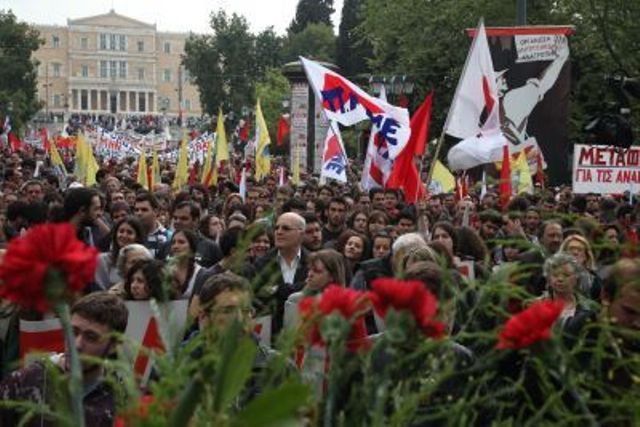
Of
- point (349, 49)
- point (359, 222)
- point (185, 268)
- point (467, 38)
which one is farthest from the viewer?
point (349, 49)

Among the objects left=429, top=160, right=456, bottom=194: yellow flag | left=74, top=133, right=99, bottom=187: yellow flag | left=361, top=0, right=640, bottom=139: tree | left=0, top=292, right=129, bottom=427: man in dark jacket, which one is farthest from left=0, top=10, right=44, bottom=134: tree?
left=0, top=292, right=129, bottom=427: man in dark jacket

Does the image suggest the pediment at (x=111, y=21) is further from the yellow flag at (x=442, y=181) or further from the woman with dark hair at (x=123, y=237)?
the woman with dark hair at (x=123, y=237)

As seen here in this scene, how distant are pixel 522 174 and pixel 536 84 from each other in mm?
1405

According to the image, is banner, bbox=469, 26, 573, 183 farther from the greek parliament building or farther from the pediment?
the pediment

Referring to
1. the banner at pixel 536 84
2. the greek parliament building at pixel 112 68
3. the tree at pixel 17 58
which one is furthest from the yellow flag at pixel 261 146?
the greek parliament building at pixel 112 68

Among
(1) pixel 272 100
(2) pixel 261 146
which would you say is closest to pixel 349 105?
(2) pixel 261 146

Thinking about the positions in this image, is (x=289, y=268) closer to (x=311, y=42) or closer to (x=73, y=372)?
(x=73, y=372)

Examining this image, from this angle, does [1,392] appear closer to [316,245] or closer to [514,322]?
[514,322]

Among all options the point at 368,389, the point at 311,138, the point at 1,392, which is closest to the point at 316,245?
the point at 1,392

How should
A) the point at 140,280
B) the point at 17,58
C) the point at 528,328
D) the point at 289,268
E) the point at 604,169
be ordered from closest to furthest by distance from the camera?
the point at 528,328
the point at 140,280
the point at 289,268
the point at 604,169
the point at 17,58

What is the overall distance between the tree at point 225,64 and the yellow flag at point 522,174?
75.3 m

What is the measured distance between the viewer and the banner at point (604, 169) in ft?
49.3

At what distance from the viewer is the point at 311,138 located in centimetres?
3447

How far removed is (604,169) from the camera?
1512 cm
